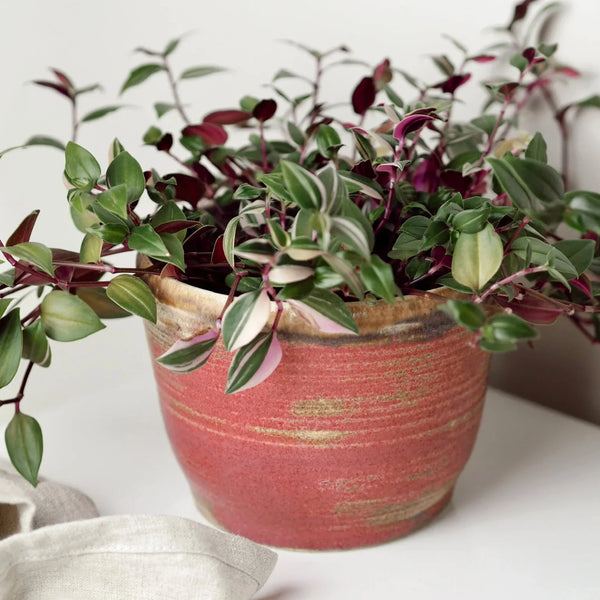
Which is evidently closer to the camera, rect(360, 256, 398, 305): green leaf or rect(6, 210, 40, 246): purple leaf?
rect(360, 256, 398, 305): green leaf

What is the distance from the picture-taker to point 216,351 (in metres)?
0.56

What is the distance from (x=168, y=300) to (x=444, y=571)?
0.92 feet

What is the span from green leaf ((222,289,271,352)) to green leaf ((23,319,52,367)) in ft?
0.47

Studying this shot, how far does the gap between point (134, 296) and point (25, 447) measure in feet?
0.44

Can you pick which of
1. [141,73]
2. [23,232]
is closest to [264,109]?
[141,73]

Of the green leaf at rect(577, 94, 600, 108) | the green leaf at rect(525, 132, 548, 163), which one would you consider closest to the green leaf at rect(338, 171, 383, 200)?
the green leaf at rect(525, 132, 548, 163)

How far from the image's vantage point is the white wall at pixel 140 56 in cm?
95

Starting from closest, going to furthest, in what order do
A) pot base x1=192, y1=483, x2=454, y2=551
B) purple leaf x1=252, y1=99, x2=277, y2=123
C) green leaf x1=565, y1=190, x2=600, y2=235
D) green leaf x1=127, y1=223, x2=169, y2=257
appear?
green leaf x1=565, y1=190, x2=600, y2=235 → green leaf x1=127, y1=223, x2=169, y2=257 → pot base x1=192, y1=483, x2=454, y2=551 → purple leaf x1=252, y1=99, x2=277, y2=123

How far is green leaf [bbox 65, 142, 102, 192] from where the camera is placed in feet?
1.83

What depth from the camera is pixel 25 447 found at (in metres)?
0.57

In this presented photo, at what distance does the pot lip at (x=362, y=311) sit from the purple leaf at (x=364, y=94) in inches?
10.9

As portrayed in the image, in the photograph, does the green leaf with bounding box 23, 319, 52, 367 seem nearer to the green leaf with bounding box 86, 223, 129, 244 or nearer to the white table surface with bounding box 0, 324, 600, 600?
the green leaf with bounding box 86, 223, 129, 244

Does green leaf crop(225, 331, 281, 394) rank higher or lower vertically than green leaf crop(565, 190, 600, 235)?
lower

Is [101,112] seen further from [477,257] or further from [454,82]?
[477,257]
